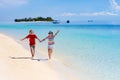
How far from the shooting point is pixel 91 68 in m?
10.8

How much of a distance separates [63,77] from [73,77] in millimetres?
354

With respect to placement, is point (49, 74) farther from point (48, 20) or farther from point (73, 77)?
point (48, 20)

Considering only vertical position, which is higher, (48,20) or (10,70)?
A: (10,70)

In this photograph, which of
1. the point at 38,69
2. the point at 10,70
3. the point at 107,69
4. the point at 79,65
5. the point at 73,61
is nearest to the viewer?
the point at 10,70

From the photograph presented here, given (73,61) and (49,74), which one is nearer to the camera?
(49,74)

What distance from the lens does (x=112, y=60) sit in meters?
12.9

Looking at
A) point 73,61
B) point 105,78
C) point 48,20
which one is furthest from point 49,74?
point 48,20

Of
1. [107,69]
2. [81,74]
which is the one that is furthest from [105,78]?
[107,69]

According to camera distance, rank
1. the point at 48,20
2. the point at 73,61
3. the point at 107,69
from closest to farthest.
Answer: the point at 107,69 < the point at 73,61 < the point at 48,20

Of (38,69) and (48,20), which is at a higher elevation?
(38,69)

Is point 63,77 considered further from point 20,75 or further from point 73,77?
point 20,75

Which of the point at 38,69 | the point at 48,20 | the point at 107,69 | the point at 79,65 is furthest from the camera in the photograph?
the point at 48,20

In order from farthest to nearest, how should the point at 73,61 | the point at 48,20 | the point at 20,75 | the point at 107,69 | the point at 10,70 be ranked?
1. the point at 48,20
2. the point at 73,61
3. the point at 107,69
4. the point at 10,70
5. the point at 20,75

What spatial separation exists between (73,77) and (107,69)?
2.17 metres
